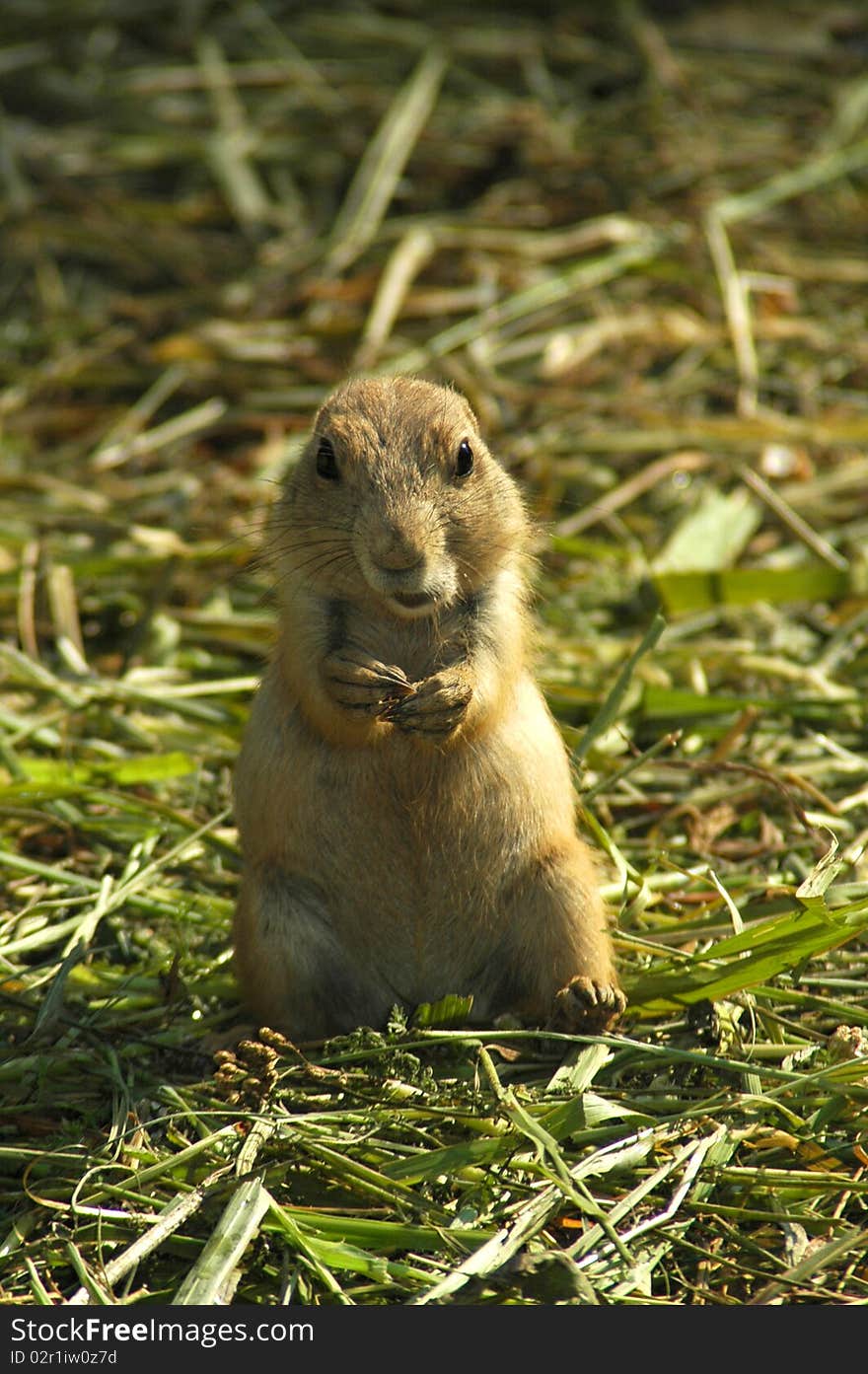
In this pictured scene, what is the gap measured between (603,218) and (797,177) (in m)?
1.28

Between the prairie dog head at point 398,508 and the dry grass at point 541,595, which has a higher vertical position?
the prairie dog head at point 398,508

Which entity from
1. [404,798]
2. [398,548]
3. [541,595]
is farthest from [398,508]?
[541,595]

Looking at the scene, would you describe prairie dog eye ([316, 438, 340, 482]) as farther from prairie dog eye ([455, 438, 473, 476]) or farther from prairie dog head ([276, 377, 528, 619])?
prairie dog eye ([455, 438, 473, 476])

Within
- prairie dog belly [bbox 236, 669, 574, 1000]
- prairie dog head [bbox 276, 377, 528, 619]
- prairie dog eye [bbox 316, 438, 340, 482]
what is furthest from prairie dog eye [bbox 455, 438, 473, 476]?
prairie dog belly [bbox 236, 669, 574, 1000]

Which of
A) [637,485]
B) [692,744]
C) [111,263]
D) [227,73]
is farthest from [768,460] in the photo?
[227,73]

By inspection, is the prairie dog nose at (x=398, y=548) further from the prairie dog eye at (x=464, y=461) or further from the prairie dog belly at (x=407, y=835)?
the prairie dog belly at (x=407, y=835)

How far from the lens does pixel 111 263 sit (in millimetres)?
9555

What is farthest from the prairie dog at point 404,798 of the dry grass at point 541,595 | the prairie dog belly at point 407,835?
the dry grass at point 541,595

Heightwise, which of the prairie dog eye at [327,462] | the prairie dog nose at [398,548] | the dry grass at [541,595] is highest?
the prairie dog eye at [327,462]

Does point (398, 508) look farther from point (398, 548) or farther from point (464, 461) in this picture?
point (464, 461)

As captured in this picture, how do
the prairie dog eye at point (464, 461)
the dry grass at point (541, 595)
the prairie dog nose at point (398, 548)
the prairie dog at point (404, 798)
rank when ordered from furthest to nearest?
the prairie dog eye at point (464, 461), the prairie dog at point (404, 798), the prairie dog nose at point (398, 548), the dry grass at point (541, 595)

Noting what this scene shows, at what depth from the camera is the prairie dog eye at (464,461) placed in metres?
4.63

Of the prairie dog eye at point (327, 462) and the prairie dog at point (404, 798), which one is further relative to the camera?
the prairie dog eye at point (327, 462)

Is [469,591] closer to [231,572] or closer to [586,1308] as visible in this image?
[586,1308]
